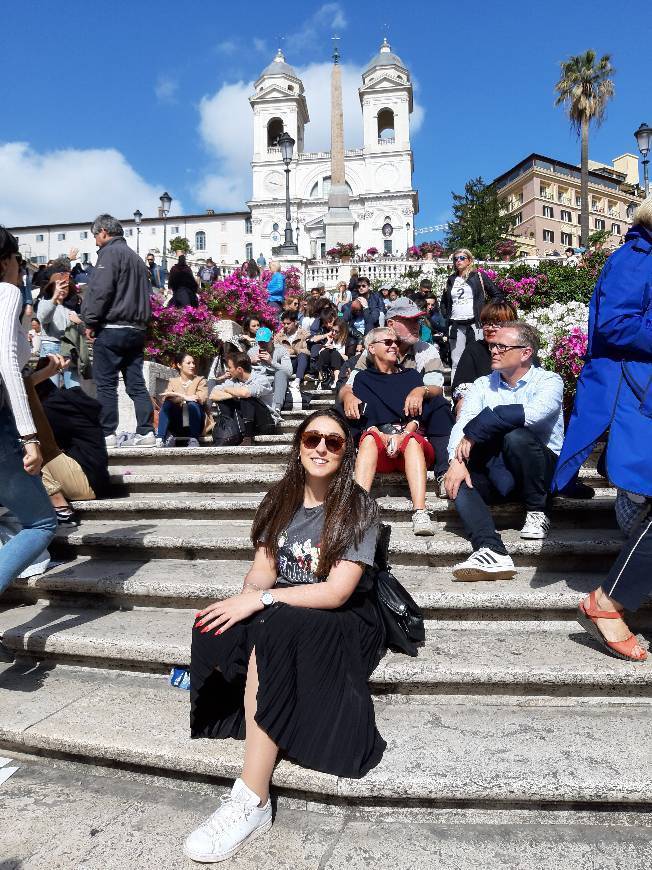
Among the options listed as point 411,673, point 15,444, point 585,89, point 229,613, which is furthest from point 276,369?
point 585,89

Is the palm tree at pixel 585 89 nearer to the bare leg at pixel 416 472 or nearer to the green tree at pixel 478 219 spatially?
the green tree at pixel 478 219

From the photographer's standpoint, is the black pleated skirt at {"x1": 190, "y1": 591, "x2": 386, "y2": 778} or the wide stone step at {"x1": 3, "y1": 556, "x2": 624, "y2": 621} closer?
the black pleated skirt at {"x1": 190, "y1": 591, "x2": 386, "y2": 778}

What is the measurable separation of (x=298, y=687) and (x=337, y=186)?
39954mm

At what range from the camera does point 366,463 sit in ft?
14.0

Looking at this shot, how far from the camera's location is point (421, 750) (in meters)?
2.46

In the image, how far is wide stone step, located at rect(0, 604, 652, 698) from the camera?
2.81 metres

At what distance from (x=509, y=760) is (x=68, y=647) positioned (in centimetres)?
219

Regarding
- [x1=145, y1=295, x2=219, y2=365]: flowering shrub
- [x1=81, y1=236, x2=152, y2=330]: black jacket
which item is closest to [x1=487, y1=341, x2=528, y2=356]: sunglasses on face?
[x1=81, y1=236, x2=152, y2=330]: black jacket

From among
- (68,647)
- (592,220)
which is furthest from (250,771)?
(592,220)

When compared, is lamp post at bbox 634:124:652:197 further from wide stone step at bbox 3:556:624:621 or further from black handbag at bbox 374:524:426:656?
black handbag at bbox 374:524:426:656

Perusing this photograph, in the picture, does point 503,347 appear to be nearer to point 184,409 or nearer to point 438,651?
point 438,651

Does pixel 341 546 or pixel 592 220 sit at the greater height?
pixel 592 220

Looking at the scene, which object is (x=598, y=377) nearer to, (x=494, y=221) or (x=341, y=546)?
(x=341, y=546)

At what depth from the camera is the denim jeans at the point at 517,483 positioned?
373cm
